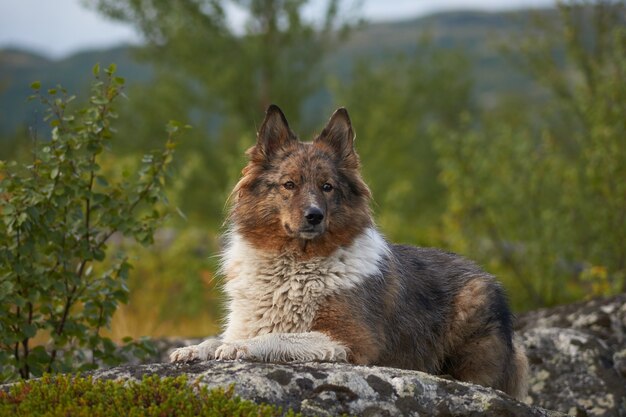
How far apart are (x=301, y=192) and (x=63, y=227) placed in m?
2.20

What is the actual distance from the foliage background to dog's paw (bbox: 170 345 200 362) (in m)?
2.02

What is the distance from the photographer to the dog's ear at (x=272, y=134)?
7004 mm

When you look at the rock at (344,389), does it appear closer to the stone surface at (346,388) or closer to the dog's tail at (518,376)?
the stone surface at (346,388)

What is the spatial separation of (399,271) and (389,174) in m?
14.4

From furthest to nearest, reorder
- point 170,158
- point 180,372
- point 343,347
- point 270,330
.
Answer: point 170,158
point 270,330
point 343,347
point 180,372

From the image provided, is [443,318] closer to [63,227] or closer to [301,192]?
A: [301,192]

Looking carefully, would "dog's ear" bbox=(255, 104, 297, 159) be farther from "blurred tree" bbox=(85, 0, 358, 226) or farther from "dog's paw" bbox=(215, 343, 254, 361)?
"blurred tree" bbox=(85, 0, 358, 226)

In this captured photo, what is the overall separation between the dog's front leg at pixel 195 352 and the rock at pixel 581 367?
134 inches

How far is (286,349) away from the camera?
576cm

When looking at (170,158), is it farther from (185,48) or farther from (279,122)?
(185,48)

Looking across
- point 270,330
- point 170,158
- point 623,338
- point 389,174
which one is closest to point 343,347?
point 270,330

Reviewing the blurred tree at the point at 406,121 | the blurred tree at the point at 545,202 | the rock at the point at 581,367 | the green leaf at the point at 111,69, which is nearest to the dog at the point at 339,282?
the rock at the point at 581,367

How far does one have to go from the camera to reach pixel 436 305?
7.12 m

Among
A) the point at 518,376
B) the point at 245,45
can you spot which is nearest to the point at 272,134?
the point at 518,376
